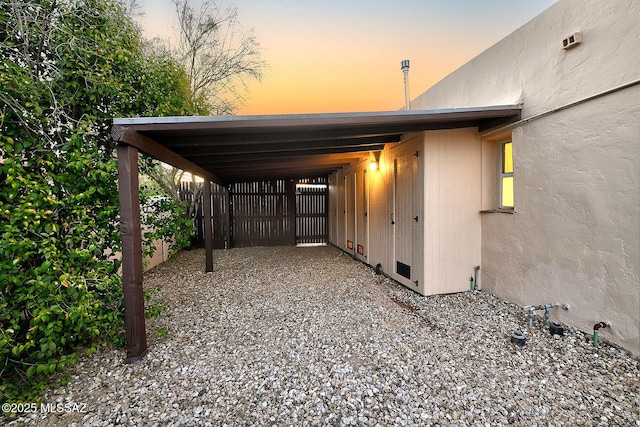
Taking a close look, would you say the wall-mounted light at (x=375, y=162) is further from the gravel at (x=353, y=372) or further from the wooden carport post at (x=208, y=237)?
the wooden carport post at (x=208, y=237)

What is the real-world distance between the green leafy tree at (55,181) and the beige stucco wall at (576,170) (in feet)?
13.7

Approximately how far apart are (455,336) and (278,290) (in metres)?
2.59

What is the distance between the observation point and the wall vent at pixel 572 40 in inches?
99.0

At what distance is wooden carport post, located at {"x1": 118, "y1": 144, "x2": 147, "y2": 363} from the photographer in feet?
7.16

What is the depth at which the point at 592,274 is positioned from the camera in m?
2.44

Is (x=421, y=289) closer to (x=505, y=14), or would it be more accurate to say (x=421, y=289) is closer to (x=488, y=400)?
(x=488, y=400)

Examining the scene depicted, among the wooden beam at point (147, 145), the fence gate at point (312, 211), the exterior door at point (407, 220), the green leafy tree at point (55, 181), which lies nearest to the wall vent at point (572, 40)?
the exterior door at point (407, 220)

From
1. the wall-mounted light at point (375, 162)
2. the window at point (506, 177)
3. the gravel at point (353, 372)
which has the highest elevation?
the wall-mounted light at point (375, 162)

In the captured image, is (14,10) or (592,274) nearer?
(14,10)

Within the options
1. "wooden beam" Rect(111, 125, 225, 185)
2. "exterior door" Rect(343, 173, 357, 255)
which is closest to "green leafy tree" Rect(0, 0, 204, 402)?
"wooden beam" Rect(111, 125, 225, 185)

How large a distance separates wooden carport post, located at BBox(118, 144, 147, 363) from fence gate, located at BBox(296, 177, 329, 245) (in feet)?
22.1

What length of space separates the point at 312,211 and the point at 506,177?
6.21 m

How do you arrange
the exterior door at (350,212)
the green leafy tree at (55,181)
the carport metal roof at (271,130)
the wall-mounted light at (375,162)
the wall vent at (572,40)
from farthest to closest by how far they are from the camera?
1. the exterior door at (350,212)
2. the wall-mounted light at (375,162)
3. the wall vent at (572,40)
4. the carport metal roof at (271,130)
5. the green leafy tree at (55,181)

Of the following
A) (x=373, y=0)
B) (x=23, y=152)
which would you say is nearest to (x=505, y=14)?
(x=373, y=0)
